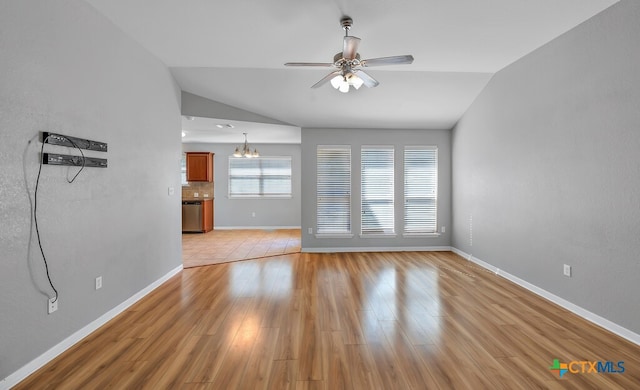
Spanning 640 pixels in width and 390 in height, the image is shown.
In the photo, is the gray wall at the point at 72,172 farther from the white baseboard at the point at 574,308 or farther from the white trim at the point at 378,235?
the white baseboard at the point at 574,308

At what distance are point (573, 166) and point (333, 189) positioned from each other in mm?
3589

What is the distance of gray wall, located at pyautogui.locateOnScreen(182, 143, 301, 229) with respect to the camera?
852 cm

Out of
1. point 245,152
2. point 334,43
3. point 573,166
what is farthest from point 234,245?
point 573,166

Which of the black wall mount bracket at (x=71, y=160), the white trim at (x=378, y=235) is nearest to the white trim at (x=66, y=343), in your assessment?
the black wall mount bracket at (x=71, y=160)

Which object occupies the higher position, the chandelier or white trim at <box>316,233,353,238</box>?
the chandelier

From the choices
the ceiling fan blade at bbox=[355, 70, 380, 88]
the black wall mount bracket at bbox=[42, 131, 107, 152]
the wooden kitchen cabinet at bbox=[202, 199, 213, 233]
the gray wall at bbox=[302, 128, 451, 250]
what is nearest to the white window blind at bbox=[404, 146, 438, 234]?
the gray wall at bbox=[302, 128, 451, 250]

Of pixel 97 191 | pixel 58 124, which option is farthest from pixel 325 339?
pixel 58 124

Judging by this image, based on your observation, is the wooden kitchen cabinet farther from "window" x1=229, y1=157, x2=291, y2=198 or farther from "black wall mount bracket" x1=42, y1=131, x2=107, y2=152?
"black wall mount bracket" x1=42, y1=131, x2=107, y2=152

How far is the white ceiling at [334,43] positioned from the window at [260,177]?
362cm

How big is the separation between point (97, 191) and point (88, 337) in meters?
1.27

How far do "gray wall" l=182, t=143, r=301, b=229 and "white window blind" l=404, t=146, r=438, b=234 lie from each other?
3.72m

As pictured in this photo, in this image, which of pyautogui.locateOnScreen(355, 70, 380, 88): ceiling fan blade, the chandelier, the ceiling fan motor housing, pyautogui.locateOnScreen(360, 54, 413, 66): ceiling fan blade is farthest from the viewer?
the chandelier

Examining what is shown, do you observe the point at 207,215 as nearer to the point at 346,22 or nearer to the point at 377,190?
the point at 377,190

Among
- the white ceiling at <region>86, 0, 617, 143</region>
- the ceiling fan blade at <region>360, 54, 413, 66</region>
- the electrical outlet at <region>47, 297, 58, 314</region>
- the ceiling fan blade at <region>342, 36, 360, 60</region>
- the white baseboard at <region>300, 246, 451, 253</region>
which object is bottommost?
the white baseboard at <region>300, 246, 451, 253</region>
